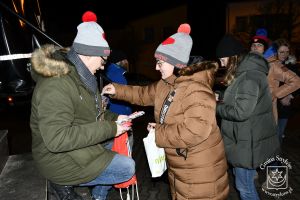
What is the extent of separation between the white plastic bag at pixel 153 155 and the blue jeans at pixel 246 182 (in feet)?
3.49

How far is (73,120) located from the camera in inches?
95.5

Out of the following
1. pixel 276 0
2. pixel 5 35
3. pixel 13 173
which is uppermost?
pixel 276 0

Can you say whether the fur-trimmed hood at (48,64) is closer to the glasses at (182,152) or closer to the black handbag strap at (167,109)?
the black handbag strap at (167,109)

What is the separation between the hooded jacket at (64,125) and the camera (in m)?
2.28

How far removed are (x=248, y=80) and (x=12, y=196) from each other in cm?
271

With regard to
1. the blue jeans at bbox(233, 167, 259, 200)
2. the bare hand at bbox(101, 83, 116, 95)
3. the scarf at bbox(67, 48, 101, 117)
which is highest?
the scarf at bbox(67, 48, 101, 117)

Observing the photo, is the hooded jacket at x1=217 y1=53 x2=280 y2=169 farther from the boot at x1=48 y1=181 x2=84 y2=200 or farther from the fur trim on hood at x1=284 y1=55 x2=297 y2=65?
the fur trim on hood at x1=284 y1=55 x2=297 y2=65

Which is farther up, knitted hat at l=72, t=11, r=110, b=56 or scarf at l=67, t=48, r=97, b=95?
knitted hat at l=72, t=11, r=110, b=56

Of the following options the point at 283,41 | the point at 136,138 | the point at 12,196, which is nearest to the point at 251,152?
the point at 12,196

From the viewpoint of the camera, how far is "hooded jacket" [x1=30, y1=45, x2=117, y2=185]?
89.8 inches

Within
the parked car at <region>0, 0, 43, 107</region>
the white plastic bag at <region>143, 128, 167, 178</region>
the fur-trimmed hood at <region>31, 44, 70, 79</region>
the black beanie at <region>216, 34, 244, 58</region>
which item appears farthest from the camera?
the parked car at <region>0, 0, 43, 107</region>

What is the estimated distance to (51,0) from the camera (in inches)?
1182

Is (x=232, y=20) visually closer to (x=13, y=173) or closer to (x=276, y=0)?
(x=276, y=0)

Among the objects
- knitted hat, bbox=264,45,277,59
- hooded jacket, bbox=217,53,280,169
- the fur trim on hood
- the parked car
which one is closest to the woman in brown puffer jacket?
hooded jacket, bbox=217,53,280,169
